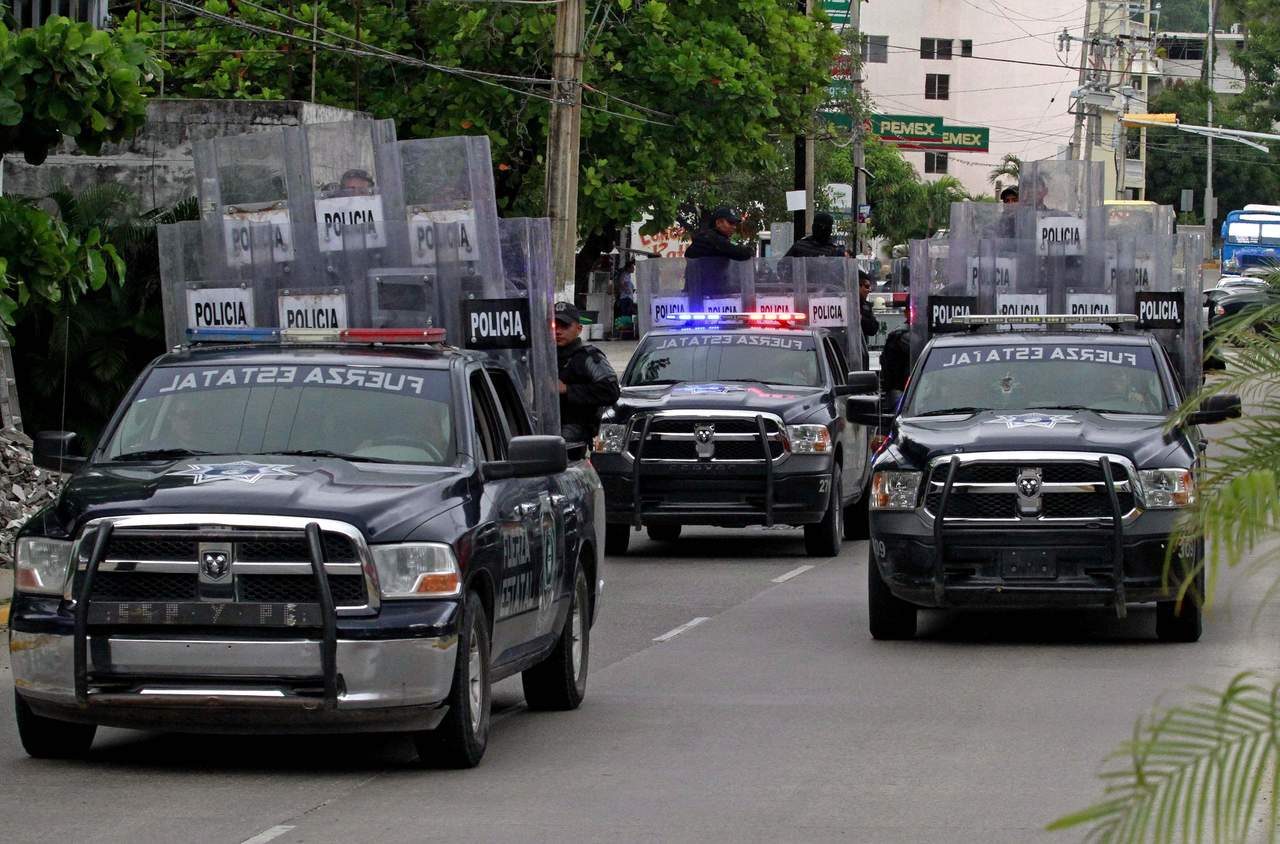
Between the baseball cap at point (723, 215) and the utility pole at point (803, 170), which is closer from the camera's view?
the baseball cap at point (723, 215)

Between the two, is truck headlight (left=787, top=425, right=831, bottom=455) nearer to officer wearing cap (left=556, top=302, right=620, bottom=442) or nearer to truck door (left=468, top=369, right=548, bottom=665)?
officer wearing cap (left=556, top=302, right=620, bottom=442)

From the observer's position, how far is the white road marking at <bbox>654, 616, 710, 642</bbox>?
1370 cm

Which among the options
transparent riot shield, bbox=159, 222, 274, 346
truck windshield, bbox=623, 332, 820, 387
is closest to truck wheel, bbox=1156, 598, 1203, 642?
transparent riot shield, bbox=159, 222, 274, 346

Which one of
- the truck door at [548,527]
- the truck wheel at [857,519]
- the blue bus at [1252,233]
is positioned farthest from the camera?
the blue bus at [1252,233]

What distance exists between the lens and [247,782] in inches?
337

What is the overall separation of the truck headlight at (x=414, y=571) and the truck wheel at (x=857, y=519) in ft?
40.5

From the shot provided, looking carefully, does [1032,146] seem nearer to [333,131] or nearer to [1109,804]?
[333,131]

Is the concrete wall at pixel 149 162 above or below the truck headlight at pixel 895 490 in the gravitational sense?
above

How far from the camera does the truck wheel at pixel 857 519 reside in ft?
67.7

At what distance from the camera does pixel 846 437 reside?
64.5 feet

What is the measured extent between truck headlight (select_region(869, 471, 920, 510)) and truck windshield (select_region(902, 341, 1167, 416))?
124 centimetres

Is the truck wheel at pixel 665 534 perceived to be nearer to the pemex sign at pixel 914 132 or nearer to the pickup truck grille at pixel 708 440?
the pickup truck grille at pixel 708 440

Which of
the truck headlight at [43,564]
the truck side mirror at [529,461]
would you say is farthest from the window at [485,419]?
the truck headlight at [43,564]

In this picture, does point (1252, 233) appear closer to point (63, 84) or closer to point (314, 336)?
point (63, 84)
